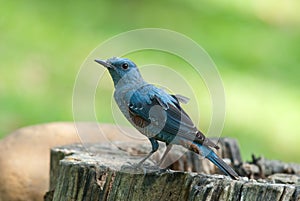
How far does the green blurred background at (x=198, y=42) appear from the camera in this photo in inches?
423

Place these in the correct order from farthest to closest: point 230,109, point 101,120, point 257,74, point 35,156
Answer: point 257,74 → point 230,109 → point 101,120 → point 35,156

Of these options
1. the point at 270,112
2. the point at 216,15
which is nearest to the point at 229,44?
the point at 216,15

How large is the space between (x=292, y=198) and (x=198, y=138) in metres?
0.81

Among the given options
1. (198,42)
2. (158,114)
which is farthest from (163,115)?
(198,42)

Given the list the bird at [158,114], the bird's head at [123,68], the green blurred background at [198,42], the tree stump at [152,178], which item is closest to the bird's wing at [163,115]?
the bird at [158,114]

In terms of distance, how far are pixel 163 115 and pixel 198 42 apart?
7.72 m

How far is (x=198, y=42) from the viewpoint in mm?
13117

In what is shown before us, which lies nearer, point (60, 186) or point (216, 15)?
point (60, 186)

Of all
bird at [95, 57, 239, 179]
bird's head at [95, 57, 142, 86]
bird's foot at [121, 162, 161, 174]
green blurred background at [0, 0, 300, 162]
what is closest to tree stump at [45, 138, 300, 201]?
bird's foot at [121, 162, 161, 174]

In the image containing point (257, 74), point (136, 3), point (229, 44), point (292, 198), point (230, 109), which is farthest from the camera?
point (136, 3)

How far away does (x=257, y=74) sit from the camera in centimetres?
1252

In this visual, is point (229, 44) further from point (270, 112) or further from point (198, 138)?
point (198, 138)

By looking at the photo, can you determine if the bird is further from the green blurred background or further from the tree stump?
the green blurred background

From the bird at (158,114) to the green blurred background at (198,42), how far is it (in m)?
4.26
